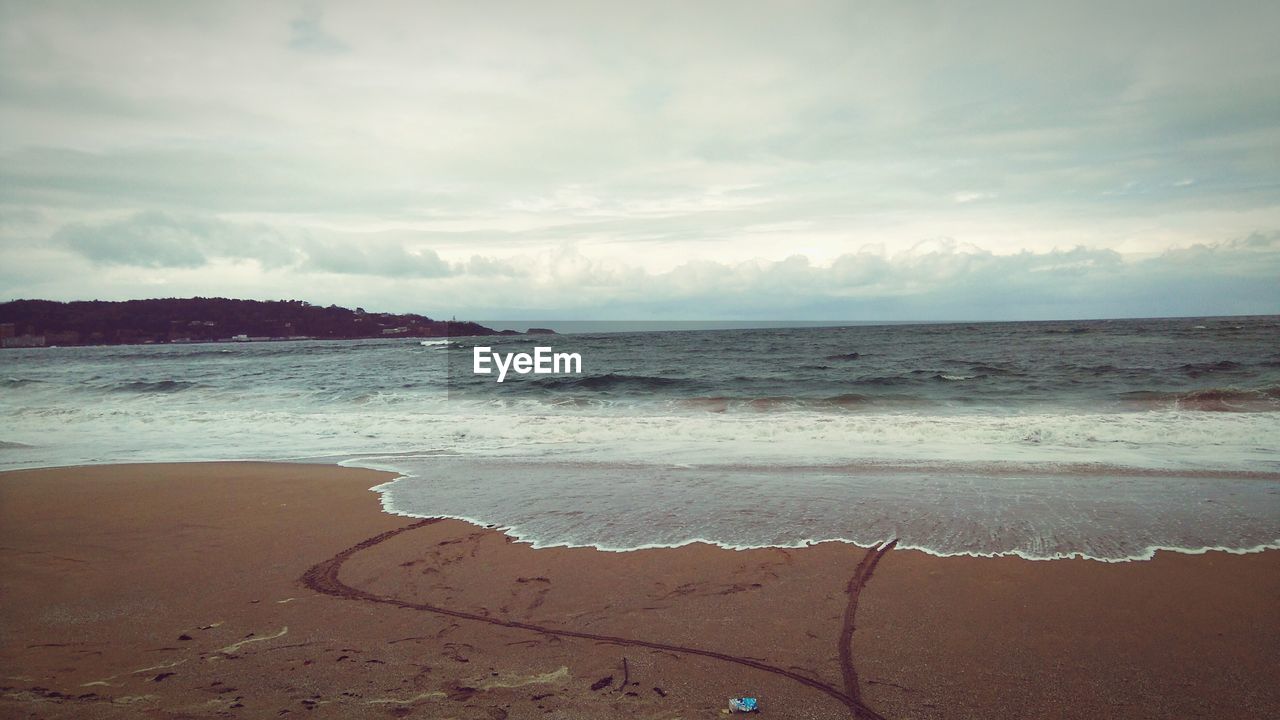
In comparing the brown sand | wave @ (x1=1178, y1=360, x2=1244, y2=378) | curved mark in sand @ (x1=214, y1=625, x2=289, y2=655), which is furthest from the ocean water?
curved mark in sand @ (x1=214, y1=625, x2=289, y2=655)

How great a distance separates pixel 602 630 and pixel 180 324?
93134 mm

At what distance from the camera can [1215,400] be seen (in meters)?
15.0

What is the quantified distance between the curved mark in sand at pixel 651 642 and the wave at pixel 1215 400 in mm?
14079

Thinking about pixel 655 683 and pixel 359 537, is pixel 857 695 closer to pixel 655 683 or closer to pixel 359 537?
pixel 655 683

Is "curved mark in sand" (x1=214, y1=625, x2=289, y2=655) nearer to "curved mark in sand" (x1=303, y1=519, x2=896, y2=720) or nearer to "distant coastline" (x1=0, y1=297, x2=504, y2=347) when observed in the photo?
"curved mark in sand" (x1=303, y1=519, x2=896, y2=720)

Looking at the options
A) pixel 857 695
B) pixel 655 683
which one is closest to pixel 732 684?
pixel 655 683

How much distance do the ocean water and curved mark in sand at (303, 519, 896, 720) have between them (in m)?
0.90

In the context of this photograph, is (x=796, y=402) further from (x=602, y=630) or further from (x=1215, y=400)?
(x=602, y=630)

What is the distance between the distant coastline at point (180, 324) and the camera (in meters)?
72.7

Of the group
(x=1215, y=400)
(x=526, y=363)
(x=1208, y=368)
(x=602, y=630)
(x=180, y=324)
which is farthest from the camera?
(x=180, y=324)

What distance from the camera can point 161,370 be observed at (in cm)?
3167

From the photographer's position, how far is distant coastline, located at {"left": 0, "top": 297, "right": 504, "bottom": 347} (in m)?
72.7

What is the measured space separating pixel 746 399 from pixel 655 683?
48.1 feet

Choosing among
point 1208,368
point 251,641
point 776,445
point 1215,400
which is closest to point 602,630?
point 251,641
